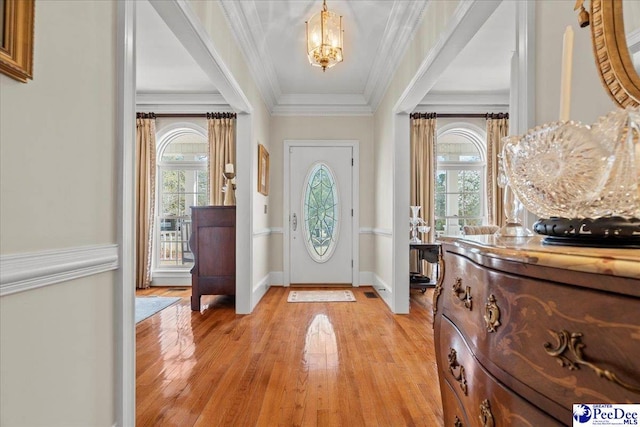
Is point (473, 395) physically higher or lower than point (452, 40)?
lower

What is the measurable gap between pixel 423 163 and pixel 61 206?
16.1ft

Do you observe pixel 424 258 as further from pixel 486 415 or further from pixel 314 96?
pixel 486 415

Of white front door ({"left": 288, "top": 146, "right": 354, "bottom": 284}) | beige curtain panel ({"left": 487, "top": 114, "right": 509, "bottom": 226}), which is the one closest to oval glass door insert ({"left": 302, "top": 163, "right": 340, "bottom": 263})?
white front door ({"left": 288, "top": 146, "right": 354, "bottom": 284})

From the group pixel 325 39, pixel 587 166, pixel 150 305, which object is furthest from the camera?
pixel 150 305

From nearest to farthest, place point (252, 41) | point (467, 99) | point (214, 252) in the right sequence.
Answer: point (252, 41), point (214, 252), point (467, 99)

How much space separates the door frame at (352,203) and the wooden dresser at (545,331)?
173 inches

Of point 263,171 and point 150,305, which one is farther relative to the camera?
point 263,171

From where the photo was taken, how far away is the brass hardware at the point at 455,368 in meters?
0.94

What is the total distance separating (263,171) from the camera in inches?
182

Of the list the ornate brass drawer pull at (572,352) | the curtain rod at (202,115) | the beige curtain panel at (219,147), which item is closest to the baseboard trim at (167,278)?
the beige curtain panel at (219,147)

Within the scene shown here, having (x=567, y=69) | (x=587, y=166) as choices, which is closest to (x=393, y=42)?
(x=567, y=69)

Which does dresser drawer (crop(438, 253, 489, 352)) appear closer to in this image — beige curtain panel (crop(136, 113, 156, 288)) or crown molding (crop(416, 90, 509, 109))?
crown molding (crop(416, 90, 509, 109))

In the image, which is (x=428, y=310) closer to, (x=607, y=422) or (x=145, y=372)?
(x=145, y=372)

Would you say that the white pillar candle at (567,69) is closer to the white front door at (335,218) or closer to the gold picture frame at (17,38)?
the gold picture frame at (17,38)
